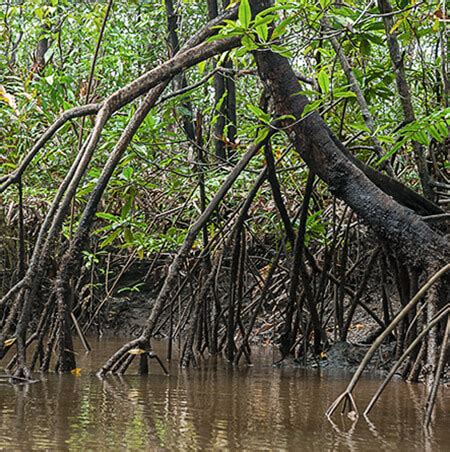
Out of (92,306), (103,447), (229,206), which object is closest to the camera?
(103,447)

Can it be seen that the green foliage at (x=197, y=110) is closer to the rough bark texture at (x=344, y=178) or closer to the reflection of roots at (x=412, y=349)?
the rough bark texture at (x=344, y=178)

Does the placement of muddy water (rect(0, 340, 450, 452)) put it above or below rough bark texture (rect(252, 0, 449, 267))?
below

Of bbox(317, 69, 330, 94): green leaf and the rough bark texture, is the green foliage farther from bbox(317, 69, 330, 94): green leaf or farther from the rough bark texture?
the rough bark texture

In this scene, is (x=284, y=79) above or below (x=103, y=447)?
above

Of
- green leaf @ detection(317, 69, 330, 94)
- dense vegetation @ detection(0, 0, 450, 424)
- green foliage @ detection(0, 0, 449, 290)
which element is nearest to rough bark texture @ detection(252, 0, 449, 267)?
dense vegetation @ detection(0, 0, 450, 424)

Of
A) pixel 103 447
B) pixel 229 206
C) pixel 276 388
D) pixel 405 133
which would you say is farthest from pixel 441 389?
pixel 229 206

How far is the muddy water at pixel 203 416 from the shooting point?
8.04 feet

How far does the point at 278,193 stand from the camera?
5.01 meters

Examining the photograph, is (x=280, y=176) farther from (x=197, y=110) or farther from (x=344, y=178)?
(x=344, y=178)

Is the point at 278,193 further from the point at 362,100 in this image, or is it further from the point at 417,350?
the point at 417,350

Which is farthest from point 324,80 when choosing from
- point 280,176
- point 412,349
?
point 280,176

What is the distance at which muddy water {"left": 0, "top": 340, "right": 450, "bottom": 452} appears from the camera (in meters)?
2.45

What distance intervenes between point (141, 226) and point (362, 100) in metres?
1.52

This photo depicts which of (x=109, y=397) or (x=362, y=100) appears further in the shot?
(x=362, y=100)
